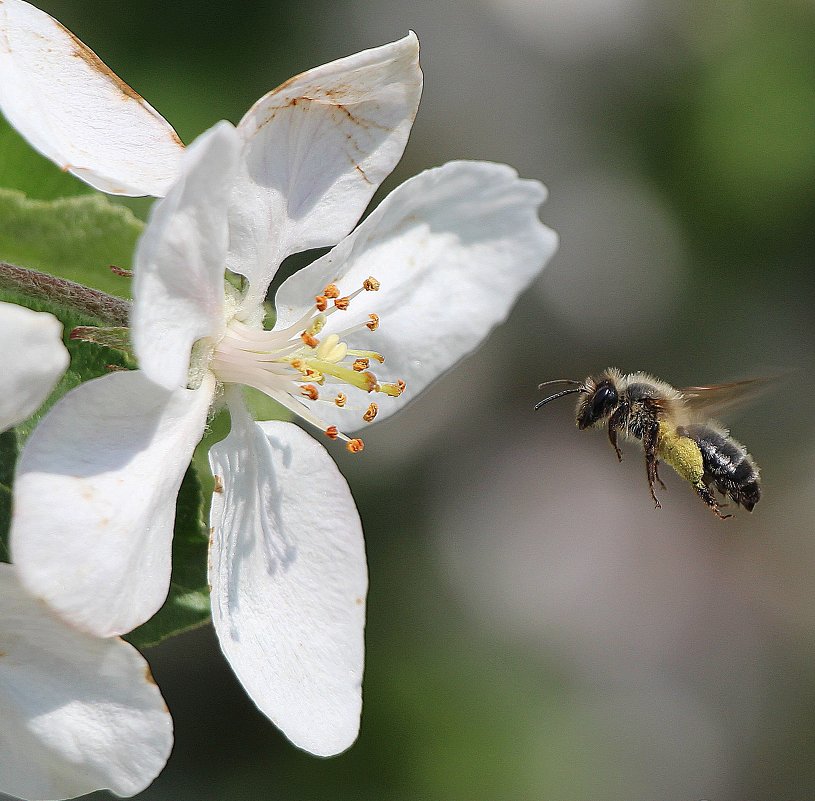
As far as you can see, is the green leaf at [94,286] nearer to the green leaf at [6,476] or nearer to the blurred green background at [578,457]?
the green leaf at [6,476]

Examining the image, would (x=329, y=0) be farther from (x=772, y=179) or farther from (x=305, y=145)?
(x=305, y=145)

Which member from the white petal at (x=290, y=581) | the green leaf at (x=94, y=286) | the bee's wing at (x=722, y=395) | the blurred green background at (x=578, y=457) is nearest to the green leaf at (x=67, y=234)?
the green leaf at (x=94, y=286)

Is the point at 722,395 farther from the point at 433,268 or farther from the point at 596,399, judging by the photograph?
the point at 433,268

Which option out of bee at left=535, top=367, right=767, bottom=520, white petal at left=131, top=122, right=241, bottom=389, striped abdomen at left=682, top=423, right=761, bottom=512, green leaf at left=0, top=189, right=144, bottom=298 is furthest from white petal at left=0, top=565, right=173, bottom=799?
striped abdomen at left=682, top=423, right=761, bottom=512

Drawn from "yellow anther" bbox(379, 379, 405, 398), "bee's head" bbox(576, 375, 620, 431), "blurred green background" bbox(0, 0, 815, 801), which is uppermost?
"yellow anther" bbox(379, 379, 405, 398)

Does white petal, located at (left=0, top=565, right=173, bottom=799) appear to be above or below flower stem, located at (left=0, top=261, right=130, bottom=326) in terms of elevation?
below

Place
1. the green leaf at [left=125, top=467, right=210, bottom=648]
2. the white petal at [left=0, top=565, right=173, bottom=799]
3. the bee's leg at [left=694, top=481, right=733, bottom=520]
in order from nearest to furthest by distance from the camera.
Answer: the white petal at [left=0, top=565, right=173, bottom=799]
the green leaf at [left=125, top=467, right=210, bottom=648]
the bee's leg at [left=694, top=481, right=733, bottom=520]

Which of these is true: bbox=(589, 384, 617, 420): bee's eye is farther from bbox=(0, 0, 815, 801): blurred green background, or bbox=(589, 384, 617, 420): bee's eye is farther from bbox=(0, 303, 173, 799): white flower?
bbox=(0, 0, 815, 801): blurred green background

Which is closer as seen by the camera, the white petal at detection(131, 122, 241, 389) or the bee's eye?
the white petal at detection(131, 122, 241, 389)
